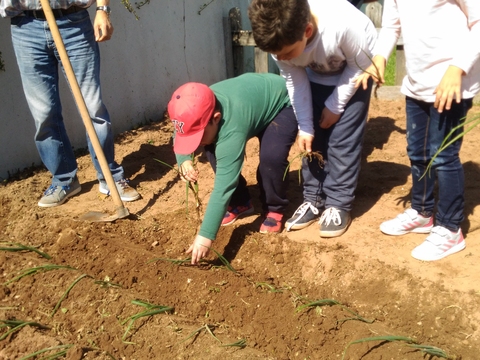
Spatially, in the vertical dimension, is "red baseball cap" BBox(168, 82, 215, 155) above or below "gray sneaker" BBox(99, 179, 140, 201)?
above

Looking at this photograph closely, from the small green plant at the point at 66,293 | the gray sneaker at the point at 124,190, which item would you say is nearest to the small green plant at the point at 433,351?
the small green plant at the point at 66,293

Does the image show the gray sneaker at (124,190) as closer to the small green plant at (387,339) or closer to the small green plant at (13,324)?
the small green plant at (13,324)

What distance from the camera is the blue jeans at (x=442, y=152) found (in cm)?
281

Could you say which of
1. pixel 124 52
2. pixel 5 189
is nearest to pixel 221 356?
pixel 5 189

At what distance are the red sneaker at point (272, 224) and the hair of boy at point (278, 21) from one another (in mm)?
1225

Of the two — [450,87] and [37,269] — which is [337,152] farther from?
[37,269]

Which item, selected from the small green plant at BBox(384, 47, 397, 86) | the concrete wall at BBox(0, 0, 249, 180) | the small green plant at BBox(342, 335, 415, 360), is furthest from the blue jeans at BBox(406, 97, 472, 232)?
the small green plant at BBox(384, 47, 397, 86)

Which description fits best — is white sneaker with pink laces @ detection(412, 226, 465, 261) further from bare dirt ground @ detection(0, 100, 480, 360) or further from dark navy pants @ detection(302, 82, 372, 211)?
Result: dark navy pants @ detection(302, 82, 372, 211)

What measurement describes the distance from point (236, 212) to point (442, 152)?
4.57 ft

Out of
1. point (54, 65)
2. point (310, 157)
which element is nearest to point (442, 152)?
point (310, 157)

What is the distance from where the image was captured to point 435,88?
275cm

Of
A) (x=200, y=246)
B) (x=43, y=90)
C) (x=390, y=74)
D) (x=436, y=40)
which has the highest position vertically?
(x=436, y=40)

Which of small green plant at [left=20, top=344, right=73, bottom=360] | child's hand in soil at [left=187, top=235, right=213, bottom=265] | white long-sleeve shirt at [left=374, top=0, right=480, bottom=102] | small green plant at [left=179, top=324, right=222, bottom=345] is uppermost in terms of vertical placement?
white long-sleeve shirt at [left=374, top=0, right=480, bottom=102]

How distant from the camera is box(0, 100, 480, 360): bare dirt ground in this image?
2.60m
